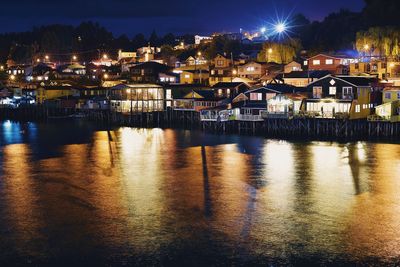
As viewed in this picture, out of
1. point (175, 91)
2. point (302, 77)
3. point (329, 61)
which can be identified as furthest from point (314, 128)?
point (175, 91)

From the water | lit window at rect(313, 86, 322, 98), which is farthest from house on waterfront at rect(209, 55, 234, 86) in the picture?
the water

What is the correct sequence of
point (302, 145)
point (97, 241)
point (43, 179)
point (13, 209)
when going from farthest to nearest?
point (302, 145) → point (43, 179) → point (13, 209) → point (97, 241)

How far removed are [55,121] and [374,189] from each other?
4642cm

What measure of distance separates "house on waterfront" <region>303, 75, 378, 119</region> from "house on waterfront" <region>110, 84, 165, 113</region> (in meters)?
22.2

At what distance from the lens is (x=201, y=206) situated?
20047mm

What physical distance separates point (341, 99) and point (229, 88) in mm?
15460

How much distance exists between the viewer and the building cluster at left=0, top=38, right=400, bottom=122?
4353 centimetres

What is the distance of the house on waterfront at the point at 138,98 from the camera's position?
199 feet

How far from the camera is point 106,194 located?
864 inches

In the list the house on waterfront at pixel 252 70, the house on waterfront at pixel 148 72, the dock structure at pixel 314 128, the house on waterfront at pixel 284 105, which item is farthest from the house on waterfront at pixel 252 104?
the house on waterfront at pixel 148 72

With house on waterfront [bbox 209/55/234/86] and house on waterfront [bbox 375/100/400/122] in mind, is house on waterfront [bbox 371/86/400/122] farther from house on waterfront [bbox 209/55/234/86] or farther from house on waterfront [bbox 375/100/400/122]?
house on waterfront [bbox 209/55/234/86]

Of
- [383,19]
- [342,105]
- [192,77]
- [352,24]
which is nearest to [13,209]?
[342,105]

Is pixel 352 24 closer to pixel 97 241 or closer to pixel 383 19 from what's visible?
pixel 383 19

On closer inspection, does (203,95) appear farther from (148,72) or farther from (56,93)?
(56,93)
